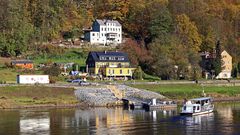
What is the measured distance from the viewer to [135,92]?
246ft

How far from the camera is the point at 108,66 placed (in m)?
95.1

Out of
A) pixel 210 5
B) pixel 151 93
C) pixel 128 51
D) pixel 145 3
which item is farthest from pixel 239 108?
pixel 210 5

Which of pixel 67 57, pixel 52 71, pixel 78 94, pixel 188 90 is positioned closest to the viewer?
pixel 78 94

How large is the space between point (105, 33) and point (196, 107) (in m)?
61.8

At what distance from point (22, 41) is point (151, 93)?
110ft

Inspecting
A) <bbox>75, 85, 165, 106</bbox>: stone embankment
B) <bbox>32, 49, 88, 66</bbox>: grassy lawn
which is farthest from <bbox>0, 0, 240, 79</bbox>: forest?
<bbox>75, 85, 165, 106</bbox>: stone embankment

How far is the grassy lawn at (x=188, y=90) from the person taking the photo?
77.6 m

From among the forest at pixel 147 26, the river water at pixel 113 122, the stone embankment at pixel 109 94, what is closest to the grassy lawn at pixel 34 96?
the stone embankment at pixel 109 94

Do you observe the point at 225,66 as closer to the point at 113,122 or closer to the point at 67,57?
the point at 67,57

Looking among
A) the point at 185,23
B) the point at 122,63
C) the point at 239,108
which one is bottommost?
the point at 239,108

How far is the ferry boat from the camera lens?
60250 mm

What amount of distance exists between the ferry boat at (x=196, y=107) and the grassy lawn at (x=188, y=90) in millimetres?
12691

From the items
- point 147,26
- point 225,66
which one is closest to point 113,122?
point 225,66

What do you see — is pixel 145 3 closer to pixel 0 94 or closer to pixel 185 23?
pixel 185 23
